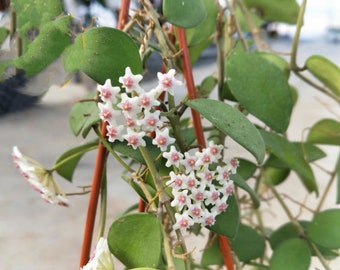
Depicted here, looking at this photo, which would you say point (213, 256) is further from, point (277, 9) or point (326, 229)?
point (277, 9)

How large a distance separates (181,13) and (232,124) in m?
0.09

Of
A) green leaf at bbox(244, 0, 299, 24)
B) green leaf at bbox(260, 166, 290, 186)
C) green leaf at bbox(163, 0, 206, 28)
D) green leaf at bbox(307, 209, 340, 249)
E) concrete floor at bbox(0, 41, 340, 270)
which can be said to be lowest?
concrete floor at bbox(0, 41, 340, 270)

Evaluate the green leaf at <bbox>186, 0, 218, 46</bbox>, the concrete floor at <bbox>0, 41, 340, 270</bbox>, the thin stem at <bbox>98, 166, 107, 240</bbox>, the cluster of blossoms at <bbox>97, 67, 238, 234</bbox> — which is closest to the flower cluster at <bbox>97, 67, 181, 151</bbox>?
the cluster of blossoms at <bbox>97, 67, 238, 234</bbox>

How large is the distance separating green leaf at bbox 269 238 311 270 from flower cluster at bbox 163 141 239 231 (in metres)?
0.16

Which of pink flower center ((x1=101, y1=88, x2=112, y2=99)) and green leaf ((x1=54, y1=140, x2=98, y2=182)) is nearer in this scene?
pink flower center ((x1=101, y1=88, x2=112, y2=99))

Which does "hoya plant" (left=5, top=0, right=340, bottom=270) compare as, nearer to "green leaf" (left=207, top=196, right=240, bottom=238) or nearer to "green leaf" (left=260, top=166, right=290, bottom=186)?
"green leaf" (left=207, top=196, right=240, bottom=238)

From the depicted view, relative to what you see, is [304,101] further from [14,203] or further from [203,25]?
[203,25]

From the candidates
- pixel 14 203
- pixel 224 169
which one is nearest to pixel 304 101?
pixel 14 203

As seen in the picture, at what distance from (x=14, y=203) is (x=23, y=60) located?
3.66 ft

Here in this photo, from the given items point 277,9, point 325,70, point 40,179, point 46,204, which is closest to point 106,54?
point 40,179

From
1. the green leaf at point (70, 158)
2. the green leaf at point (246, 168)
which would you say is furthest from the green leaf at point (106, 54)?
the green leaf at point (246, 168)

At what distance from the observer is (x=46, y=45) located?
40cm

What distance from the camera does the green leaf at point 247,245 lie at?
0.55 m

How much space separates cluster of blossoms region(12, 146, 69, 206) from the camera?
438 mm
